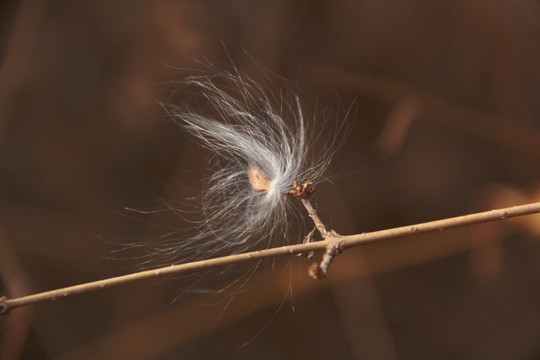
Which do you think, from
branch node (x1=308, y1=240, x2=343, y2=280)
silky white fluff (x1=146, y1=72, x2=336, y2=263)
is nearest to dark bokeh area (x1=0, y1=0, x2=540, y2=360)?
silky white fluff (x1=146, y1=72, x2=336, y2=263)

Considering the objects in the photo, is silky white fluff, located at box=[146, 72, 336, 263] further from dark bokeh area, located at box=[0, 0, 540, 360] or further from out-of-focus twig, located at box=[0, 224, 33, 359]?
out-of-focus twig, located at box=[0, 224, 33, 359]

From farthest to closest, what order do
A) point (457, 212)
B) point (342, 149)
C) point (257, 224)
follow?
point (457, 212) → point (342, 149) → point (257, 224)

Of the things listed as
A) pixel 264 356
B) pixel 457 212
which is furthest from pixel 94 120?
pixel 457 212

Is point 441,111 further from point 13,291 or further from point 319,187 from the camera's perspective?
point 13,291

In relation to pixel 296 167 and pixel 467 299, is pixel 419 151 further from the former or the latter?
pixel 296 167

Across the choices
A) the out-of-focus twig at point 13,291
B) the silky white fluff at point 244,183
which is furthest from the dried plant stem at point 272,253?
the out-of-focus twig at point 13,291
